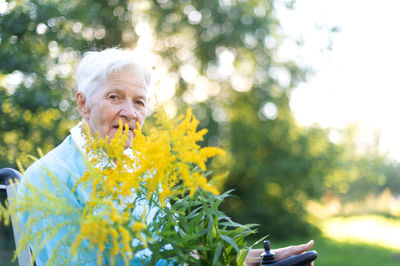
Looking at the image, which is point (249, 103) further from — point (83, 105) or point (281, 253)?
point (281, 253)

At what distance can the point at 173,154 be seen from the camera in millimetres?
1107

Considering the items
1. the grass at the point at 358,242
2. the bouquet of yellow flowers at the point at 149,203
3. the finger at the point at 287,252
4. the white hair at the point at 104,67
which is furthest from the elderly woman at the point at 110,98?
the grass at the point at 358,242

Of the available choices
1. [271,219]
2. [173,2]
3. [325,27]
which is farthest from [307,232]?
[173,2]

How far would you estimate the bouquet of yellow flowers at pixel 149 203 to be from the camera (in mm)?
1033

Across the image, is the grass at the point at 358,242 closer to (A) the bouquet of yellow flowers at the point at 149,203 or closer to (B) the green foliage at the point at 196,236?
(B) the green foliage at the point at 196,236

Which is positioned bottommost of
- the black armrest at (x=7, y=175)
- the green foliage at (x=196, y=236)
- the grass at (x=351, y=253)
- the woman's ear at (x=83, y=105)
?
the green foliage at (x=196, y=236)

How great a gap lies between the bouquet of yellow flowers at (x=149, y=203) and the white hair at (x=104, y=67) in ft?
2.51

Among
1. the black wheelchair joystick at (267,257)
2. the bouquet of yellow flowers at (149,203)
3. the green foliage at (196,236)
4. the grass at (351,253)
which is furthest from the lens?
the grass at (351,253)

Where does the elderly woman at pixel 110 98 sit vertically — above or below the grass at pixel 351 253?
below

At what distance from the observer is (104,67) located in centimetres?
195

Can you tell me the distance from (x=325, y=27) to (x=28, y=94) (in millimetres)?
8159

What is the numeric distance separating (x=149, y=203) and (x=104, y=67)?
975 mm

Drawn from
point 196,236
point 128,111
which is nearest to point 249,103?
point 128,111

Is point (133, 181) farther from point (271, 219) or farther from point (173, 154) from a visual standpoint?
point (271, 219)
